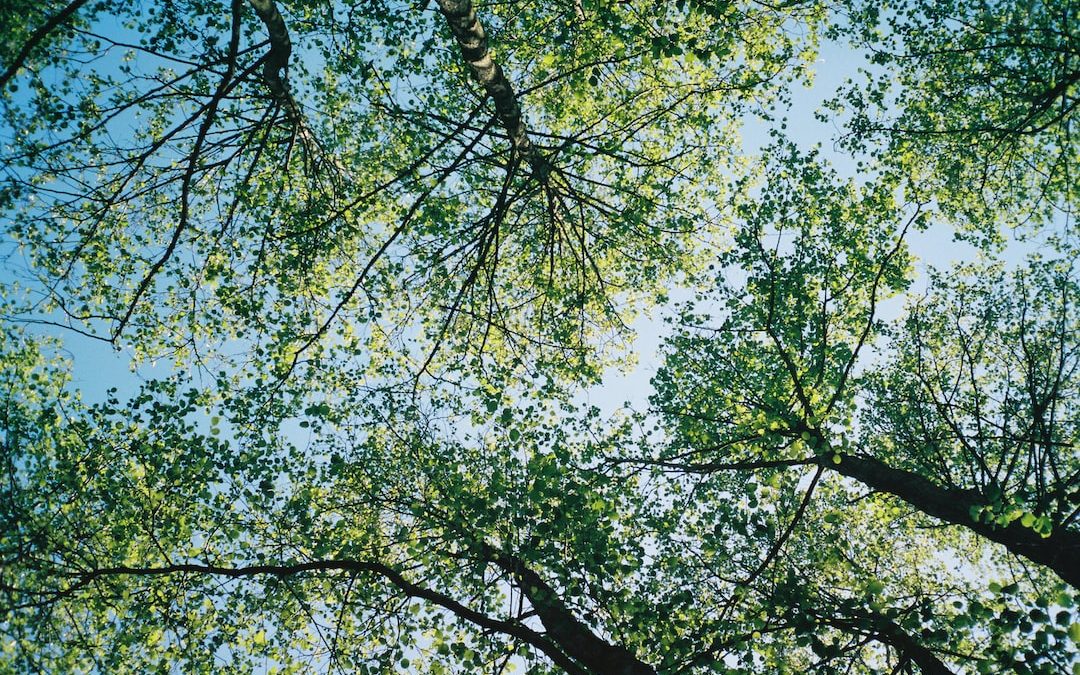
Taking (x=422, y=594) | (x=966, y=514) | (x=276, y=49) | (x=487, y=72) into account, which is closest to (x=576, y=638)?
(x=422, y=594)

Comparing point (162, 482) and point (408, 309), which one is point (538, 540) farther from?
point (162, 482)

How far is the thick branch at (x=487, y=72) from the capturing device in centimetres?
632

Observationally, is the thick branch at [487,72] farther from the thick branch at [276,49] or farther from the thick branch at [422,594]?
the thick branch at [422,594]

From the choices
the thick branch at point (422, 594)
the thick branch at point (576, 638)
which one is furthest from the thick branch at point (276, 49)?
the thick branch at point (576, 638)

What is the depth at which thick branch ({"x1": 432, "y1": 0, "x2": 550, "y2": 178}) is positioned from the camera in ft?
20.7

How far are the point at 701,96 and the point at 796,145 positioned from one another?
226 cm

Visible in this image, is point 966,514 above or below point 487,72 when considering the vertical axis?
below

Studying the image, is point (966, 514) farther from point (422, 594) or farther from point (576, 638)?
point (422, 594)

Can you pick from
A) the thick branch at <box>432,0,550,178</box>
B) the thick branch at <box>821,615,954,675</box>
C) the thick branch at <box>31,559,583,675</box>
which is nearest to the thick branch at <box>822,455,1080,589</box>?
the thick branch at <box>821,615,954,675</box>

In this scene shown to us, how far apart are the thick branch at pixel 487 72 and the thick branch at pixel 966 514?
6.67 m

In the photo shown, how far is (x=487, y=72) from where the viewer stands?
728 centimetres

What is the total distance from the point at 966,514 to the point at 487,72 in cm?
947

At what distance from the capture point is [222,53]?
8516mm

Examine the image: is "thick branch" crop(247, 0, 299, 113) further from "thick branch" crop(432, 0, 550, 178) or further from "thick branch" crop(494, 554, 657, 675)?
"thick branch" crop(494, 554, 657, 675)
